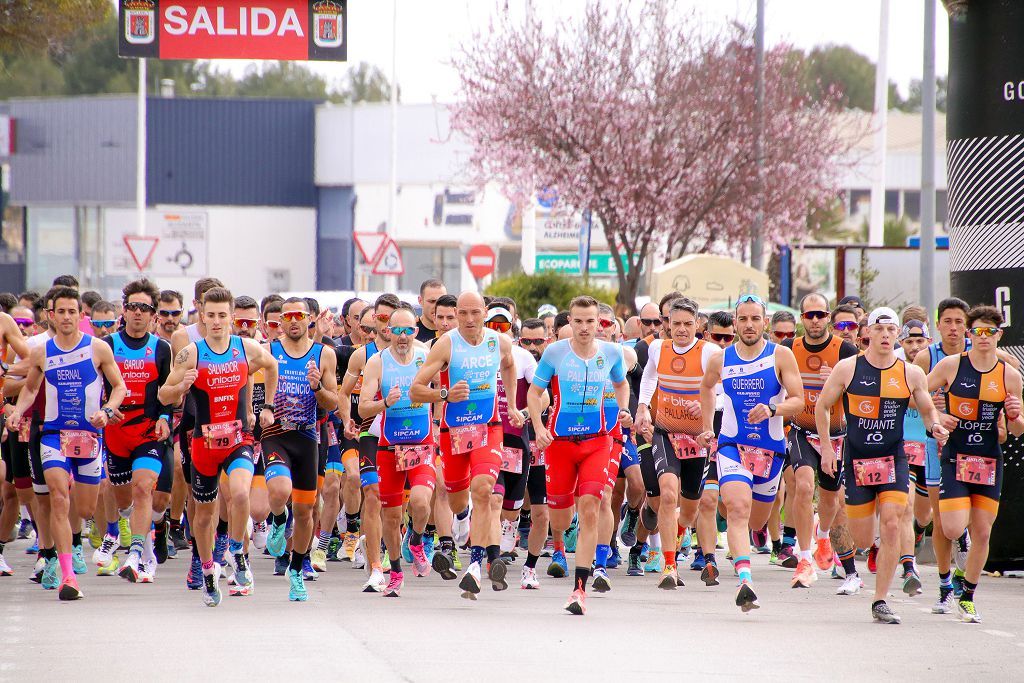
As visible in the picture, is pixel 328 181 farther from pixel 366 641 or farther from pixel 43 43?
pixel 366 641

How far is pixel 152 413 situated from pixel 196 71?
82371 mm

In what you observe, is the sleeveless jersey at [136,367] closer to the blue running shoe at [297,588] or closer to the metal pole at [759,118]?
the blue running shoe at [297,588]

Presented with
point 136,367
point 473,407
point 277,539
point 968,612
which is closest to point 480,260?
point 136,367

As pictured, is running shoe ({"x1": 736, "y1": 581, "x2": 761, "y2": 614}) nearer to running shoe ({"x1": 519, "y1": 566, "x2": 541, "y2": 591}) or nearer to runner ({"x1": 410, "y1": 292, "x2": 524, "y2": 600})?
runner ({"x1": 410, "y1": 292, "x2": 524, "y2": 600})

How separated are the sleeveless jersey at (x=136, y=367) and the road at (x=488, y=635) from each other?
1453 millimetres

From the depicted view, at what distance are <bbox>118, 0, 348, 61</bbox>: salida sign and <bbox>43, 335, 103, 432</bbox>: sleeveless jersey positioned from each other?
24.8 feet

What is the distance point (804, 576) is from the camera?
12.8m

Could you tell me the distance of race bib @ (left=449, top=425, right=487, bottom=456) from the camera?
11.7 meters

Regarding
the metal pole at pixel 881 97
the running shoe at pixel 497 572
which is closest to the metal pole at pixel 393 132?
the metal pole at pixel 881 97

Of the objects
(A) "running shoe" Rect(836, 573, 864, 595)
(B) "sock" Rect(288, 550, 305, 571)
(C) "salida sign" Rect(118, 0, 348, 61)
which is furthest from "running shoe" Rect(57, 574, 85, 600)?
(C) "salida sign" Rect(118, 0, 348, 61)

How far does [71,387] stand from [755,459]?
16.2 feet

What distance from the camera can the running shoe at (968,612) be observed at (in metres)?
10.9

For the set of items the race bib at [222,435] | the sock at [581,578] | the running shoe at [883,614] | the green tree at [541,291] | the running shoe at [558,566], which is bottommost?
the running shoe at [558,566]

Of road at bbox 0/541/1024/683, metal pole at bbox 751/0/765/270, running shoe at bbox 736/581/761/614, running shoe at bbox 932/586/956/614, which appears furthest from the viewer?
metal pole at bbox 751/0/765/270
